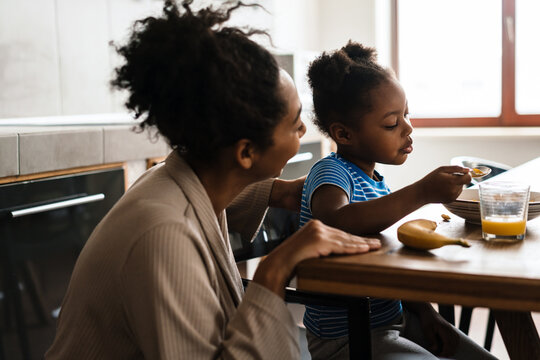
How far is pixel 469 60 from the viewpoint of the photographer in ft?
14.2

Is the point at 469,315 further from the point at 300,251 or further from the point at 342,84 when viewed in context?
the point at 300,251

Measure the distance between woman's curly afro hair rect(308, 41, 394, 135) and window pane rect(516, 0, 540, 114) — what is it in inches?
118

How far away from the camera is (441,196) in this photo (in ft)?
3.61

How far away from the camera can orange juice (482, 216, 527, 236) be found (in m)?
1.04

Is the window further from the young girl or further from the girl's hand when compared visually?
the girl's hand

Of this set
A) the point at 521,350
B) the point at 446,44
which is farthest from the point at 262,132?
the point at 446,44

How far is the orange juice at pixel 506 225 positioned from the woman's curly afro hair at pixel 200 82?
39 cm

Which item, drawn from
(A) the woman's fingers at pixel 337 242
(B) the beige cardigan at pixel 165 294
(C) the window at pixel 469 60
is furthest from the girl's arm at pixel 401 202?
(C) the window at pixel 469 60

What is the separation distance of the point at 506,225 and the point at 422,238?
16 centimetres

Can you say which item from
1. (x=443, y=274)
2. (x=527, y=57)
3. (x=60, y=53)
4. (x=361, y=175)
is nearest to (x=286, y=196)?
(x=361, y=175)

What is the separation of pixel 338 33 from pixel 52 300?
307cm

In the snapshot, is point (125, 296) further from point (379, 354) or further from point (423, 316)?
point (423, 316)

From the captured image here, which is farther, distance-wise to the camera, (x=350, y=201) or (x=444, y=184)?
(x=350, y=201)

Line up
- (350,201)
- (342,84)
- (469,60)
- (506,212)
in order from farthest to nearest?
(469,60) → (342,84) → (350,201) → (506,212)
